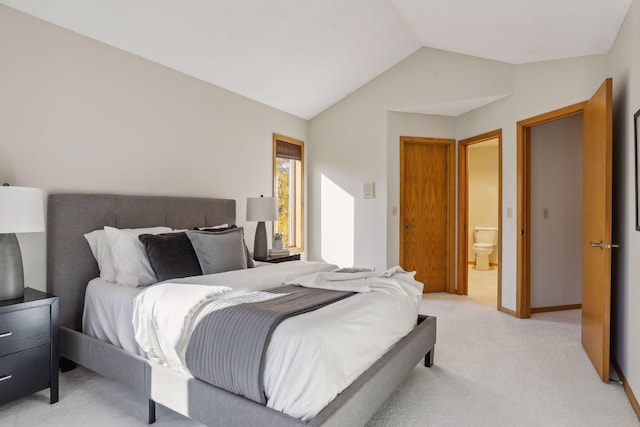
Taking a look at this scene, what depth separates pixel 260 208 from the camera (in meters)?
4.13

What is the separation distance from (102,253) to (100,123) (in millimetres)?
1029

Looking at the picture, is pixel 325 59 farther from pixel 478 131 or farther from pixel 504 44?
pixel 478 131

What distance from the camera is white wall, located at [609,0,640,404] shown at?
2.34 metres

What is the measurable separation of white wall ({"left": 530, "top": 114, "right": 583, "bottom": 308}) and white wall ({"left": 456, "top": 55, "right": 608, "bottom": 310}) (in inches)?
10.3

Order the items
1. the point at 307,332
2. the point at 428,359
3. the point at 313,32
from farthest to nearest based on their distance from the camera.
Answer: the point at 313,32, the point at 428,359, the point at 307,332

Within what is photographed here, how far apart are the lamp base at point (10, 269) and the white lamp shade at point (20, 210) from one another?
0.20 metres

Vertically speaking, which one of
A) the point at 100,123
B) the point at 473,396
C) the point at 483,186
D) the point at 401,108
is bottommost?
the point at 473,396

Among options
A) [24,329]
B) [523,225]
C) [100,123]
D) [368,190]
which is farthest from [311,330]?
[368,190]

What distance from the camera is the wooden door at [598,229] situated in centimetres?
259

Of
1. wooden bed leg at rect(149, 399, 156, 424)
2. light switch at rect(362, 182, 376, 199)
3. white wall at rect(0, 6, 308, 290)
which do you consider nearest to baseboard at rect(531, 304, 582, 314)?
light switch at rect(362, 182, 376, 199)

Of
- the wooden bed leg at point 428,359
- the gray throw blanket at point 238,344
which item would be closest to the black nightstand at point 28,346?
the gray throw blanket at point 238,344

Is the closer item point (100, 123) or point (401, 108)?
point (100, 123)

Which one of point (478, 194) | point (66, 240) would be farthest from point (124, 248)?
point (478, 194)

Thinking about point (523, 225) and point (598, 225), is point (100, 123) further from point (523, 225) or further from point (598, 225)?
point (523, 225)
